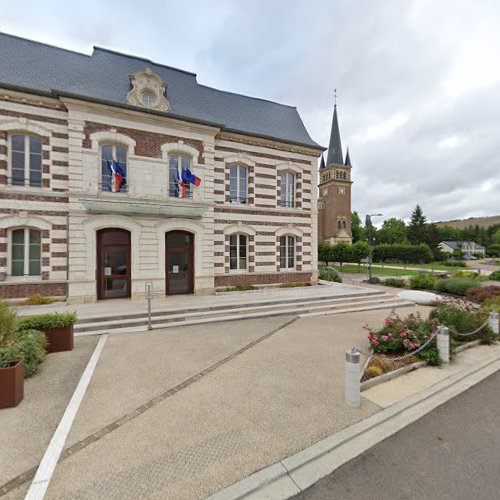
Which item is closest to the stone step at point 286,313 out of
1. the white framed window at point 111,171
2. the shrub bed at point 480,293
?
the shrub bed at point 480,293

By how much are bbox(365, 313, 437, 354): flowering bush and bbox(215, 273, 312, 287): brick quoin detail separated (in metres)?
7.77

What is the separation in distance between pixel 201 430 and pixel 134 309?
6431 mm

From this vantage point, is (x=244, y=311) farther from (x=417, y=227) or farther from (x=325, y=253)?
(x=417, y=227)

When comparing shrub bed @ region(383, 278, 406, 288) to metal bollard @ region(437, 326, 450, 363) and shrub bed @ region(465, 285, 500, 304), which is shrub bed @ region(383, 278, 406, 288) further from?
metal bollard @ region(437, 326, 450, 363)

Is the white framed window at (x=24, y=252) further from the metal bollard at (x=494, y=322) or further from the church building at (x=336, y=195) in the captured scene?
the church building at (x=336, y=195)

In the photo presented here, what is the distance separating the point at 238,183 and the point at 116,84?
6715 mm

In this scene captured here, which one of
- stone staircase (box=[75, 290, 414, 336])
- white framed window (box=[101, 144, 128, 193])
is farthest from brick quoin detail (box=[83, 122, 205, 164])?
stone staircase (box=[75, 290, 414, 336])

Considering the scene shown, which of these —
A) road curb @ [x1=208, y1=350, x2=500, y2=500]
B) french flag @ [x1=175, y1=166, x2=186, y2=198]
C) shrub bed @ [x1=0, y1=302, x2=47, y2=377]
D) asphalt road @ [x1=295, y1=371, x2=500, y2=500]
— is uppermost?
french flag @ [x1=175, y1=166, x2=186, y2=198]

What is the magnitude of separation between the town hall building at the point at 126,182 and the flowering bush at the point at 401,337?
7871mm

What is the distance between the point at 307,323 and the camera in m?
8.28

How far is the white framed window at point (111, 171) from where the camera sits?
406 inches

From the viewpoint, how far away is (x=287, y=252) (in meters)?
14.1

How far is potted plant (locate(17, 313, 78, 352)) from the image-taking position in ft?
18.1

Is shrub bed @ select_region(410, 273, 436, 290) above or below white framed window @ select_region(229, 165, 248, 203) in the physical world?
below
